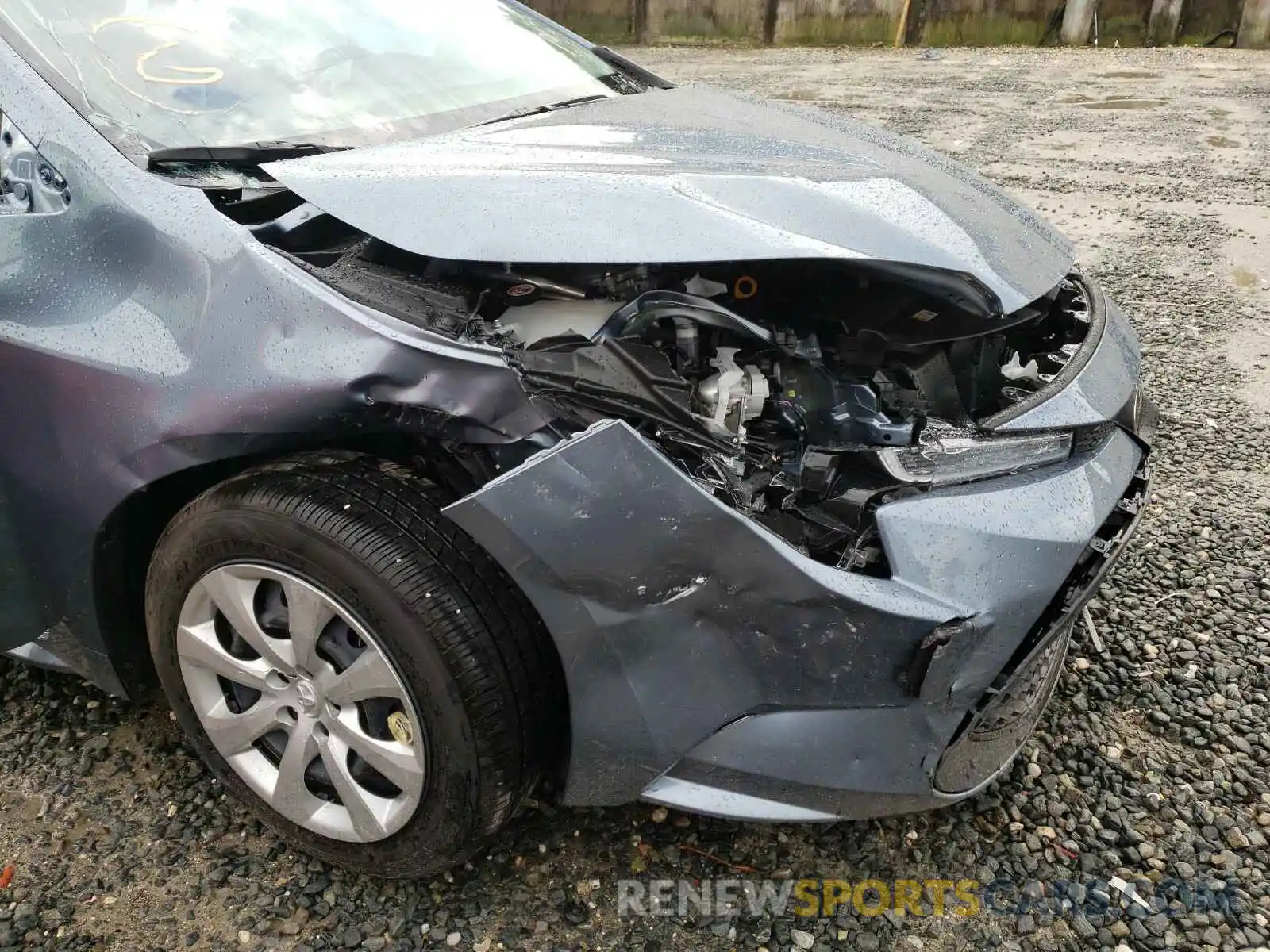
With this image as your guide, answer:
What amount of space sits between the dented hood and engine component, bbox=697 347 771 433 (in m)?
0.23

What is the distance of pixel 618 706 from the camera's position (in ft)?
4.83

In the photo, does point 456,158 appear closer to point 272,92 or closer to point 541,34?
point 272,92

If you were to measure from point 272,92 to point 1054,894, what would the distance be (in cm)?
233

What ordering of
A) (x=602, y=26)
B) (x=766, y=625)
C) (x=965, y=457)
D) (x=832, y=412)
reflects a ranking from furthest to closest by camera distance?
(x=602, y=26)
(x=832, y=412)
(x=965, y=457)
(x=766, y=625)

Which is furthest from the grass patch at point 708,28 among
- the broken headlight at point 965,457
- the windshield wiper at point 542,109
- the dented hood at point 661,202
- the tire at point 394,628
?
the tire at point 394,628

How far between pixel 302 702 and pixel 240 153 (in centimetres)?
110

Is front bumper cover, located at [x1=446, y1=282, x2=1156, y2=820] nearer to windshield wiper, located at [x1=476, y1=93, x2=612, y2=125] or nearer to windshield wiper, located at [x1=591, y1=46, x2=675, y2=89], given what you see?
windshield wiper, located at [x1=476, y1=93, x2=612, y2=125]

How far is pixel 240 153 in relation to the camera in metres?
1.85

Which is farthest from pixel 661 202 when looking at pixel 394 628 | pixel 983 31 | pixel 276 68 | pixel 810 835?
pixel 983 31

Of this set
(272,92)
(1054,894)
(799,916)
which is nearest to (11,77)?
(272,92)

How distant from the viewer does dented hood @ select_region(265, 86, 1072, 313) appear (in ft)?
5.05

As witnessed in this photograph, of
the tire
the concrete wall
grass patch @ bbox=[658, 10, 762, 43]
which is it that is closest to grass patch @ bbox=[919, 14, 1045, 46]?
the concrete wall

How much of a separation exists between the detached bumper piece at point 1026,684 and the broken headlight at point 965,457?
0.18 meters

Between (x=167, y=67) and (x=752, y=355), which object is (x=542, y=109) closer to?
(x=167, y=67)
